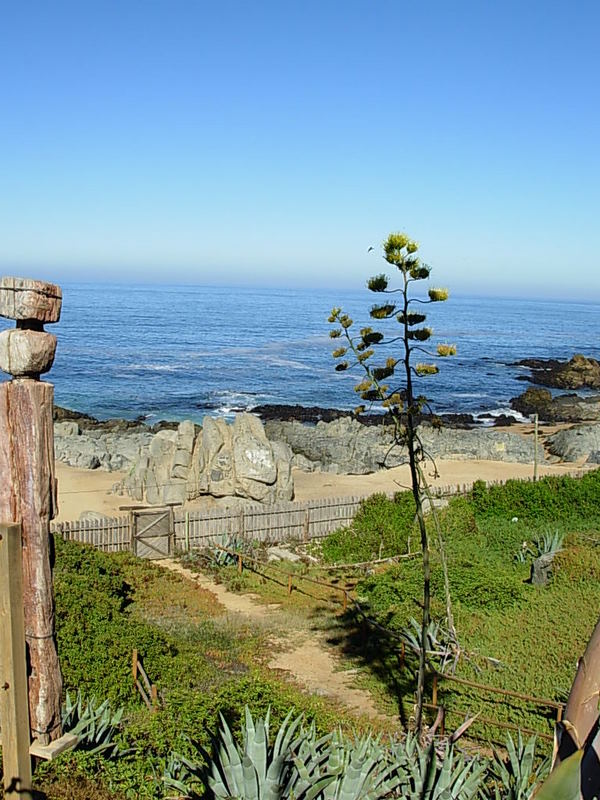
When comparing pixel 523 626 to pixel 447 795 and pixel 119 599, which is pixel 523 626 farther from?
pixel 447 795

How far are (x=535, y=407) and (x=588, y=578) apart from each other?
3803 centimetres

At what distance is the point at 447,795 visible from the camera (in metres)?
5.41

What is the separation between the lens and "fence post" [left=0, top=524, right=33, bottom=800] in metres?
3.71

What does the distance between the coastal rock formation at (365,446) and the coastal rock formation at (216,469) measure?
7.42m

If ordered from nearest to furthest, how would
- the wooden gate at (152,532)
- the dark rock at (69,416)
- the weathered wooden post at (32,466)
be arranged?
the weathered wooden post at (32,466)
the wooden gate at (152,532)
the dark rock at (69,416)

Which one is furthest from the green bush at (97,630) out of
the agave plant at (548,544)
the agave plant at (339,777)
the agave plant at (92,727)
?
the agave plant at (548,544)

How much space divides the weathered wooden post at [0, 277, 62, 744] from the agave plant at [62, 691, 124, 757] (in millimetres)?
2281

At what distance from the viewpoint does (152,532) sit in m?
18.4

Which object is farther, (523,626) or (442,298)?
(523,626)

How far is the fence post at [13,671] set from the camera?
371 cm

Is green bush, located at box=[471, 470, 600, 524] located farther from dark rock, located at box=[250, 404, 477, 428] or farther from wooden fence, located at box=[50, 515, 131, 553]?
dark rock, located at box=[250, 404, 477, 428]

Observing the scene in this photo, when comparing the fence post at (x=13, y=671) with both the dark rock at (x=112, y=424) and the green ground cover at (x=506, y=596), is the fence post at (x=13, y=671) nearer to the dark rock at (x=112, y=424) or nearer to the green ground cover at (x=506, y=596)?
the green ground cover at (x=506, y=596)

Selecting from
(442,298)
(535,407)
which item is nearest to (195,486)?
(442,298)

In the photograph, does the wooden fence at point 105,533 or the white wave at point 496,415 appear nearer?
the wooden fence at point 105,533
